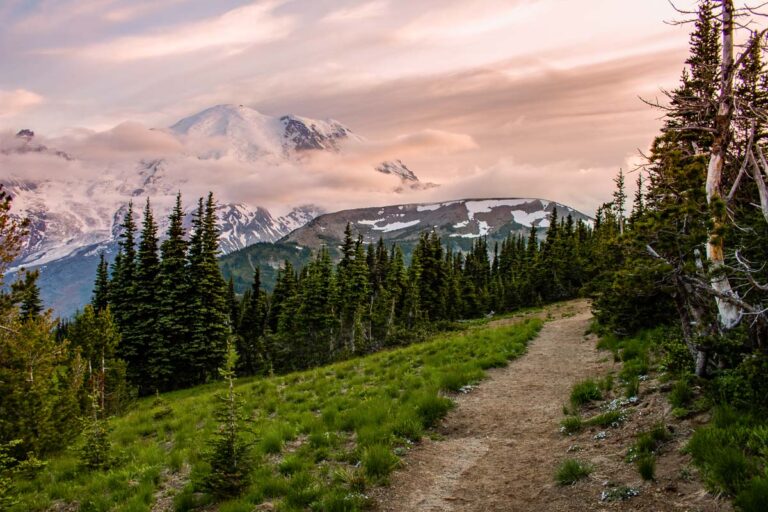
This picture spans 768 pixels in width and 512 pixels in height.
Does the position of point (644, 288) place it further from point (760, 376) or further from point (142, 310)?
point (142, 310)

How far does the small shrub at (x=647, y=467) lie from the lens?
745 cm

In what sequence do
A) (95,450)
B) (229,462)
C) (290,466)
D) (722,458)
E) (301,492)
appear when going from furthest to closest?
(95,450) < (290,466) < (229,462) < (301,492) < (722,458)

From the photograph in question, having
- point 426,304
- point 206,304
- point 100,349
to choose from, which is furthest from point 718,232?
point 426,304

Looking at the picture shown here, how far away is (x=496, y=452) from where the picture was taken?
10367 millimetres

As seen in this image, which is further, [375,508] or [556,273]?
[556,273]

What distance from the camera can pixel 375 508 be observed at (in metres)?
8.26

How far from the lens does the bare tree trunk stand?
8523 mm

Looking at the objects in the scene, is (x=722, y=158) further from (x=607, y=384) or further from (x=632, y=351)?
(x=632, y=351)

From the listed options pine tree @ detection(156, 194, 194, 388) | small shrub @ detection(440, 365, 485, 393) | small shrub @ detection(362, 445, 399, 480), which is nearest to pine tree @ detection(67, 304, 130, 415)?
pine tree @ detection(156, 194, 194, 388)

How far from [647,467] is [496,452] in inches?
137

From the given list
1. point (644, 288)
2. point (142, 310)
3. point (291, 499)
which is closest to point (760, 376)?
point (644, 288)

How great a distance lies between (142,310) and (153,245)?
23.2ft

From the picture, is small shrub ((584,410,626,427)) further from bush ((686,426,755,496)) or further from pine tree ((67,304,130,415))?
pine tree ((67,304,130,415))

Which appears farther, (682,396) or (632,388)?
(632,388)
